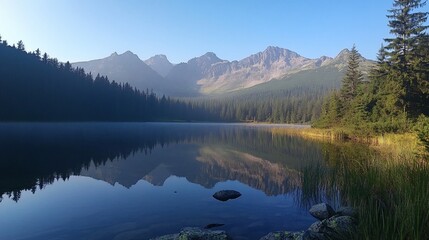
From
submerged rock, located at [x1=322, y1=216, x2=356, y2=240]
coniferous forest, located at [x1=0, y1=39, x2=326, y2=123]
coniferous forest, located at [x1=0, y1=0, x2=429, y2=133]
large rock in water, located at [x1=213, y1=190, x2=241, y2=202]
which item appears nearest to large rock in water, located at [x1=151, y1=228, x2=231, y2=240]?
submerged rock, located at [x1=322, y1=216, x2=356, y2=240]

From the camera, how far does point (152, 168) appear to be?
96.1 ft

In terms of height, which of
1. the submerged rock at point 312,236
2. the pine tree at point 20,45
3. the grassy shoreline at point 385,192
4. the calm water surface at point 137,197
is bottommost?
the calm water surface at point 137,197

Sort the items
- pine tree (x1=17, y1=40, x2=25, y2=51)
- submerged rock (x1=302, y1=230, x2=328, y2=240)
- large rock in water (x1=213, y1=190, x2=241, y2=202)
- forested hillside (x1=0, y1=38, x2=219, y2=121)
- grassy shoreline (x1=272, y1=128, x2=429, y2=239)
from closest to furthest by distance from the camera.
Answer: grassy shoreline (x1=272, y1=128, x2=429, y2=239) < submerged rock (x1=302, y1=230, x2=328, y2=240) < large rock in water (x1=213, y1=190, x2=241, y2=202) < forested hillside (x1=0, y1=38, x2=219, y2=121) < pine tree (x1=17, y1=40, x2=25, y2=51)

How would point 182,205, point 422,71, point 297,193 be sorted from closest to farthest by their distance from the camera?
point 182,205 → point 297,193 → point 422,71

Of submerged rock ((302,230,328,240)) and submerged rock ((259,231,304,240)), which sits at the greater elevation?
submerged rock ((302,230,328,240))

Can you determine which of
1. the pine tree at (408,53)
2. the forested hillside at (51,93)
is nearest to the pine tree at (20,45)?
the forested hillside at (51,93)

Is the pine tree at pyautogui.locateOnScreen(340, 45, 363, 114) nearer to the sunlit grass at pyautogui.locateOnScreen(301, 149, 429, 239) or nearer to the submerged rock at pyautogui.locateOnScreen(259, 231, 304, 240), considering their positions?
the sunlit grass at pyautogui.locateOnScreen(301, 149, 429, 239)

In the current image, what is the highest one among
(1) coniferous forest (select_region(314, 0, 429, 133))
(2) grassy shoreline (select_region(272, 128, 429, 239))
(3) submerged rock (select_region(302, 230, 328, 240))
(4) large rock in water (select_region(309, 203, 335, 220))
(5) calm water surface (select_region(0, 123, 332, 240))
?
(1) coniferous forest (select_region(314, 0, 429, 133))

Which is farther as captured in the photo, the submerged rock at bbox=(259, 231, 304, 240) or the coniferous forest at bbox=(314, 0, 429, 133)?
the coniferous forest at bbox=(314, 0, 429, 133)

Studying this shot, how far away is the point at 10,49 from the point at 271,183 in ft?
453

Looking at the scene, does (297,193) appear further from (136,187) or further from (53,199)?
(53,199)

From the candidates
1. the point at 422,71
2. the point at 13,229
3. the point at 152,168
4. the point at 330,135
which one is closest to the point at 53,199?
the point at 13,229

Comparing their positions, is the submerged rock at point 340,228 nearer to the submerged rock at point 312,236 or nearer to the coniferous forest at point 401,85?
the submerged rock at point 312,236

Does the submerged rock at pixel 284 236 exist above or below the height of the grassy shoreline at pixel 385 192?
below
